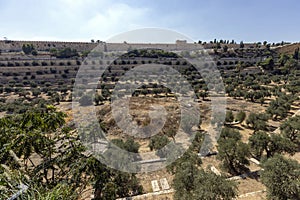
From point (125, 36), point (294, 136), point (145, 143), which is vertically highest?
point (125, 36)

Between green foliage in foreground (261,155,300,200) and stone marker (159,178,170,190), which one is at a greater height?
green foliage in foreground (261,155,300,200)

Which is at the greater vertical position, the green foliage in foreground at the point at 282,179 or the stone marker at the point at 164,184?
the green foliage in foreground at the point at 282,179

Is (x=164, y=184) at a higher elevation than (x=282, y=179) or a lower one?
lower

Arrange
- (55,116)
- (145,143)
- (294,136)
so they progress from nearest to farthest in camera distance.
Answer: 1. (55,116)
2. (294,136)
3. (145,143)

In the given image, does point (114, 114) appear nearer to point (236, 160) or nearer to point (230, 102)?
point (236, 160)

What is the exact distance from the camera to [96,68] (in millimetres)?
41156

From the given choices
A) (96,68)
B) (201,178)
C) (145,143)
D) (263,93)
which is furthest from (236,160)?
(96,68)

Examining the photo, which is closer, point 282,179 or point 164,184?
point 282,179

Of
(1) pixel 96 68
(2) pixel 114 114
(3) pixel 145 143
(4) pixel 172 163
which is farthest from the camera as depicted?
(1) pixel 96 68

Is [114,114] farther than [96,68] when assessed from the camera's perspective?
No

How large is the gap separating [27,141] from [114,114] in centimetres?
1479

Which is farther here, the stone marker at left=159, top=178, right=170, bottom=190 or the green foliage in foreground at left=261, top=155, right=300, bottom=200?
the stone marker at left=159, top=178, right=170, bottom=190

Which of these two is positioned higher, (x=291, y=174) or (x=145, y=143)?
(x=291, y=174)

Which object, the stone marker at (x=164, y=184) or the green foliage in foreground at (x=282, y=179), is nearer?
the green foliage in foreground at (x=282, y=179)
